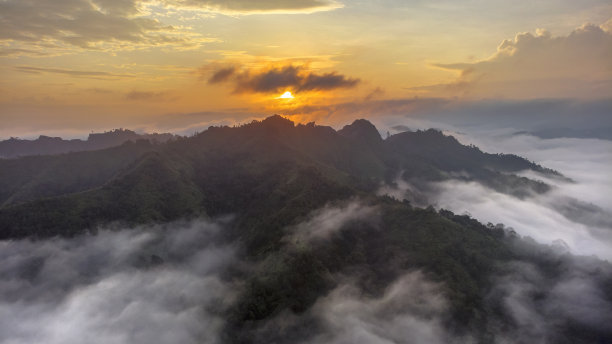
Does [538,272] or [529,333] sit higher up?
[538,272]

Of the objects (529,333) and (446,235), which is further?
(446,235)

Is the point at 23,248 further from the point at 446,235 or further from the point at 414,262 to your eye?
the point at 446,235

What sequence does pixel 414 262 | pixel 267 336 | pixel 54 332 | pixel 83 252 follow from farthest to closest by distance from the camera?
pixel 83 252 < pixel 414 262 < pixel 54 332 < pixel 267 336

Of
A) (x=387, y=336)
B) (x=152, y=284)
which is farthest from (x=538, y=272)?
(x=152, y=284)

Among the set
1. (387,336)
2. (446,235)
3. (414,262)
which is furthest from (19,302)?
(446,235)

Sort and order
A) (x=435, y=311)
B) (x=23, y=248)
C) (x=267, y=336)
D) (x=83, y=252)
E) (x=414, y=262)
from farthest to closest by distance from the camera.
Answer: (x=83, y=252) < (x=23, y=248) < (x=414, y=262) < (x=435, y=311) < (x=267, y=336)

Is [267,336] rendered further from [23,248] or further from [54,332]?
[23,248]

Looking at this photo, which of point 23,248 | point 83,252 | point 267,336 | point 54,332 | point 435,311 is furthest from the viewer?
point 83,252

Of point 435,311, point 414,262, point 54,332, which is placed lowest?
point 54,332

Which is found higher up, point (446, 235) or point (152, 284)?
point (446, 235)
